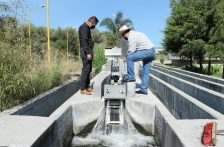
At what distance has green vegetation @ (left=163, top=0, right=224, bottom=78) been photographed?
37719 mm

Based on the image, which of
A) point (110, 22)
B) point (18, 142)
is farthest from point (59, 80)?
point (110, 22)

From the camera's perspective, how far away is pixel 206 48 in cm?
3816

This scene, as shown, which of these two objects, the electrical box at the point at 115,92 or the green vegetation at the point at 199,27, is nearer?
the electrical box at the point at 115,92

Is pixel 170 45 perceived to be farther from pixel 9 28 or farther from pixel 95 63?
pixel 9 28

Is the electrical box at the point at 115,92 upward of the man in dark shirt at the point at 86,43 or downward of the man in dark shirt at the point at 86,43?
downward

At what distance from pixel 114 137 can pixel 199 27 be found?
33228 millimetres

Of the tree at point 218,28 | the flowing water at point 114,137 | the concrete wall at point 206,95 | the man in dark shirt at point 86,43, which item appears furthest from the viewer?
→ the tree at point 218,28

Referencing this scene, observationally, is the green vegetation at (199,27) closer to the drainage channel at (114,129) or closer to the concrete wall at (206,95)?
the concrete wall at (206,95)

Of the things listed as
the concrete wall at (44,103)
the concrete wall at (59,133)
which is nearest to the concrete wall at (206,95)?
the concrete wall at (59,133)

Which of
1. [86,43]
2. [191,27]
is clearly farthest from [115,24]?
[86,43]

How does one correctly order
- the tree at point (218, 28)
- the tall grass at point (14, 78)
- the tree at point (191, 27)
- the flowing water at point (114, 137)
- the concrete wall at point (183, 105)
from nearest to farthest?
1. the concrete wall at point (183, 105)
2. the tall grass at point (14, 78)
3. the flowing water at point (114, 137)
4. the tree at point (218, 28)
5. the tree at point (191, 27)

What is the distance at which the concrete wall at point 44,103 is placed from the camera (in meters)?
7.02

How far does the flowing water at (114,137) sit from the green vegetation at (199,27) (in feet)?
96.0

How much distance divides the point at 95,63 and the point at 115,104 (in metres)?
16.0
